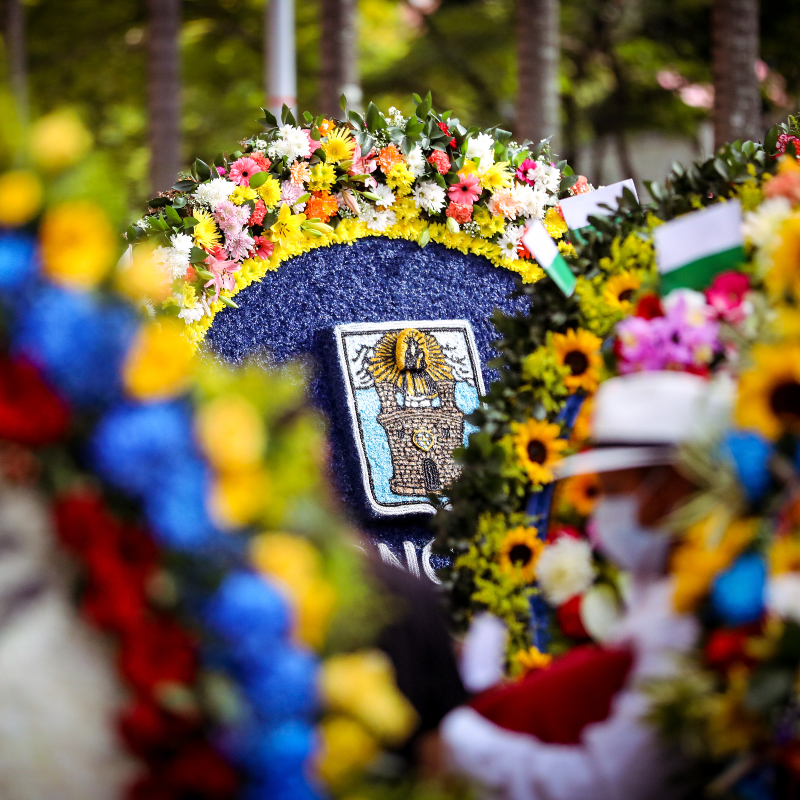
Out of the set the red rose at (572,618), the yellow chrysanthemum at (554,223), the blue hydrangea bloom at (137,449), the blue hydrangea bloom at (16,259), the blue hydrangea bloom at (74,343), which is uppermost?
the yellow chrysanthemum at (554,223)

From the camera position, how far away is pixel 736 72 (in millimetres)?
7516

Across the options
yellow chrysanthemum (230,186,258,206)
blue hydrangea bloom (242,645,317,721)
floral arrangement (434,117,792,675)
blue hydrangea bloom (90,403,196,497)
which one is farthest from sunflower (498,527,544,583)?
yellow chrysanthemum (230,186,258,206)

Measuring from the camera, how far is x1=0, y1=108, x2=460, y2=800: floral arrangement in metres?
1.26

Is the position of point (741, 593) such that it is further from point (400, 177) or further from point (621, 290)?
point (400, 177)

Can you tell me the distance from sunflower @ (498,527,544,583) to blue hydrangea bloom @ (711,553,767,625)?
3.62 ft

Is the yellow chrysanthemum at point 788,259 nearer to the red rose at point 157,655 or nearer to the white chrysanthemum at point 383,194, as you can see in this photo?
the red rose at point 157,655

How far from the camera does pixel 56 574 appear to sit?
1.30 metres

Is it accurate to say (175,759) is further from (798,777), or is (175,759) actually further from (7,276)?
(798,777)

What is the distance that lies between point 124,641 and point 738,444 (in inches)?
37.7

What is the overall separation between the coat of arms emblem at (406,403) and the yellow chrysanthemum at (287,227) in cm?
48

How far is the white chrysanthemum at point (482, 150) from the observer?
4.73 m

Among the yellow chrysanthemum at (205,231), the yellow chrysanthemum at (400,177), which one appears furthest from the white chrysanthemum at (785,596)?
the yellow chrysanthemum at (400,177)

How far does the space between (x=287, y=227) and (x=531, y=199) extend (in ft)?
4.03

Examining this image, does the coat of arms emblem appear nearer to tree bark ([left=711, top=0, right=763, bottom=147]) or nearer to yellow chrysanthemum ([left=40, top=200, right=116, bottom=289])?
yellow chrysanthemum ([left=40, top=200, right=116, bottom=289])
